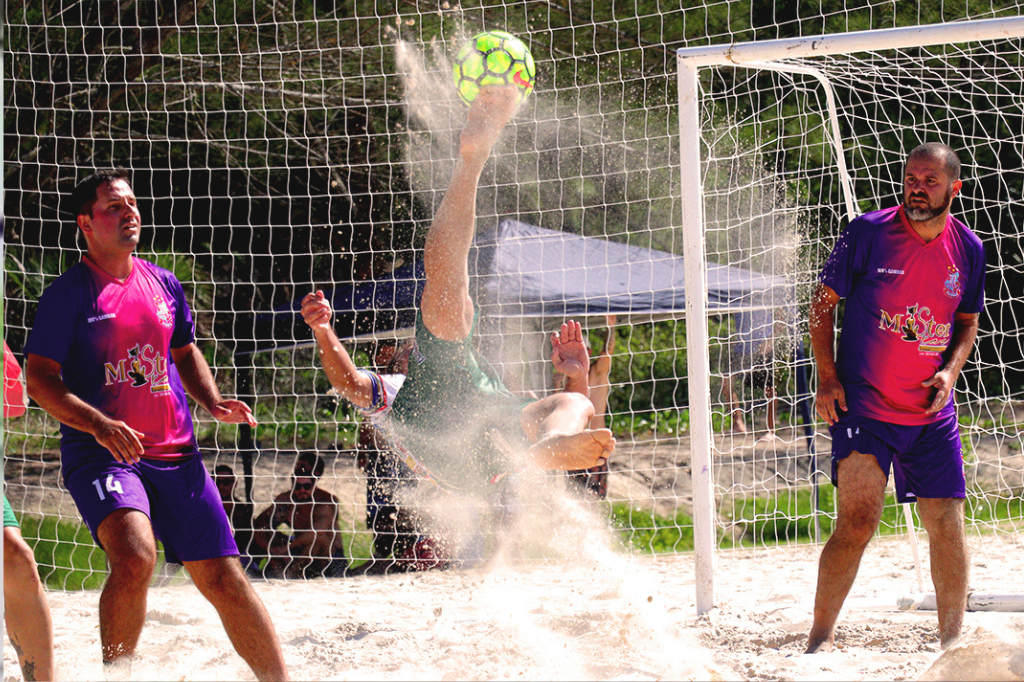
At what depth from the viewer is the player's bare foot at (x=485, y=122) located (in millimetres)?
3557

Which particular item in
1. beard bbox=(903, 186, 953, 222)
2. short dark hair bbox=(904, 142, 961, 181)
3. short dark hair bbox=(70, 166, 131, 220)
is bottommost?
beard bbox=(903, 186, 953, 222)

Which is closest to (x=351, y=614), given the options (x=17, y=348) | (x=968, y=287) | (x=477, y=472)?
(x=477, y=472)

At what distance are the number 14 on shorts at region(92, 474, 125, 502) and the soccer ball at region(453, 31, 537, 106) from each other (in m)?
2.16

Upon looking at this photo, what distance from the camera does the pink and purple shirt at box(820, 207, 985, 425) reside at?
A: 3.41 meters

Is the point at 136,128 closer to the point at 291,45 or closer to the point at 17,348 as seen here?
the point at 291,45

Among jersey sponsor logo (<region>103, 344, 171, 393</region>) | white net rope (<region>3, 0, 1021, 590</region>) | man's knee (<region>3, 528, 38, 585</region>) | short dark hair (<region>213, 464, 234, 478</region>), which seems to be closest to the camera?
man's knee (<region>3, 528, 38, 585</region>)

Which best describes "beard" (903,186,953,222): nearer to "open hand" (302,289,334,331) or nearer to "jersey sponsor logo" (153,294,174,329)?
"open hand" (302,289,334,331)

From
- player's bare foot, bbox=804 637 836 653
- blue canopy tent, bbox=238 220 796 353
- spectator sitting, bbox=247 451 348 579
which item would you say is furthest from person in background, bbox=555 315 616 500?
player's bare foot, bbox=804 637 836 653

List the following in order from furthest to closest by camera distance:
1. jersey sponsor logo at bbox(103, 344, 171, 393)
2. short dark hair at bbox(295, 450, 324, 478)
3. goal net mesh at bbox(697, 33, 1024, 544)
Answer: short dark hair at bbox(295, 450, 324, 478) → goal net mesh at bbox(697, 33, 1024, 544) → jersey sponsor logo at bbox(103, 344, 171, 393)

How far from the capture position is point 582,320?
7812 mm

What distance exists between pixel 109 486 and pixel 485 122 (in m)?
1.88

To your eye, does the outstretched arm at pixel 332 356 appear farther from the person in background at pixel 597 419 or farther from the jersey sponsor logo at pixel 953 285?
the jersey sponsor logo at pixel 953 285

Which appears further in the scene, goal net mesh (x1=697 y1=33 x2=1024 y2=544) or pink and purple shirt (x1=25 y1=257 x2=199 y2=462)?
goal net mesh (x1=697 y1=33 x2=1024 y2=544)

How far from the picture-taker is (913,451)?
3.43 m
